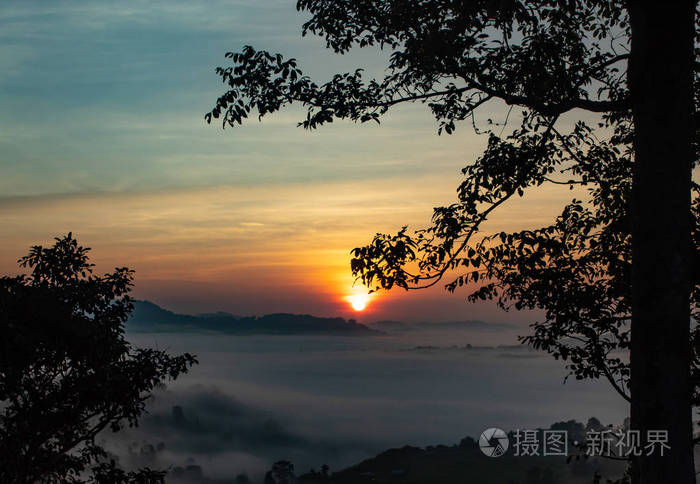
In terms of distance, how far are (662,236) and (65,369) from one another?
34.6 feet

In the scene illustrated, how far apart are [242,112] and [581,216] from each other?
6.08 m

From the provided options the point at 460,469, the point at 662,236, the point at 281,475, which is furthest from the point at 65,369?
the point at 281,475

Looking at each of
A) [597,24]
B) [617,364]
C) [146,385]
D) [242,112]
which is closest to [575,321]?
[617,364]

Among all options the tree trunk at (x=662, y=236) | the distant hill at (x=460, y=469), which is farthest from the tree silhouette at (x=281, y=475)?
the tree trunk at (x=662, y=236)

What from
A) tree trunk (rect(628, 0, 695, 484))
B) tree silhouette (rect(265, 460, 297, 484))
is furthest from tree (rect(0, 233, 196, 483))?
tree silhouette (rect(265, 460, 297, 484))

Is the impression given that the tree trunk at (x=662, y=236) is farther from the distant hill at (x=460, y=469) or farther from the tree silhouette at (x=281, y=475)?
the tree silhouette at (x=281, y=475)

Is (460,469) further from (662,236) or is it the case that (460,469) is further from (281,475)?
(662,236)

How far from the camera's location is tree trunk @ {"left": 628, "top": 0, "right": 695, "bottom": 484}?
7145 millimetres

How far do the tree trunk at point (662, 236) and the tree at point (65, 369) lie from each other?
30.9ft

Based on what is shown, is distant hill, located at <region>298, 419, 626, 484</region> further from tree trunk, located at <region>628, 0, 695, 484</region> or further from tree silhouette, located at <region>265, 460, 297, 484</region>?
tree trunk, located at <region>628, 0, 695, 484</region>

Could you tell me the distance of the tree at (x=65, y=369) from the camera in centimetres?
1206

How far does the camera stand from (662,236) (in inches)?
289

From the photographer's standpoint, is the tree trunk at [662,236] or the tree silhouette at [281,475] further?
the tree silhouette at [281,475]

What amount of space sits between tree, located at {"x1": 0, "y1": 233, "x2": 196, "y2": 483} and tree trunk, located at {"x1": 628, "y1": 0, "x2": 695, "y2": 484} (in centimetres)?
943
